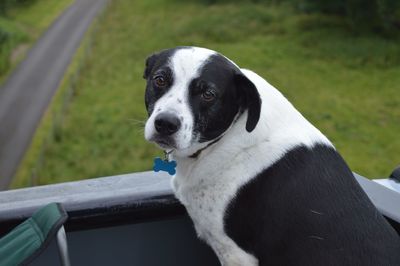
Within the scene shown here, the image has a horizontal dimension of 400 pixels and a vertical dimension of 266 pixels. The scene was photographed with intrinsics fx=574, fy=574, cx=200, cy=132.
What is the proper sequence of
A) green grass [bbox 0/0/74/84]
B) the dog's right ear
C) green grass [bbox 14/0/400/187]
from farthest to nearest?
green grass [bbox 0/0/74/84] → green grass [bbox 14/0/400/187] → the dog's right ear

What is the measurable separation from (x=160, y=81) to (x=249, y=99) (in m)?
0.30

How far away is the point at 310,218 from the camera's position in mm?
1819

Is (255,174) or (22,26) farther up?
(255,174)

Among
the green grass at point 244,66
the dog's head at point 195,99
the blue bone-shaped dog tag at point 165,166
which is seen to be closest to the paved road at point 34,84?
the green grass at point 244,66

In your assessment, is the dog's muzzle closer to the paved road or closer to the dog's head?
the dog's head

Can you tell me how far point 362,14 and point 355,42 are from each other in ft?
3.72

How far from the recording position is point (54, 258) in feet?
6.81

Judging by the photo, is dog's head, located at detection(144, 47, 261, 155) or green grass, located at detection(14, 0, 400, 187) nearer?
dog's head, located at detection(144, 47, 261, 155)

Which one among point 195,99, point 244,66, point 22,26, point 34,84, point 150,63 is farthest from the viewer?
point 22,26

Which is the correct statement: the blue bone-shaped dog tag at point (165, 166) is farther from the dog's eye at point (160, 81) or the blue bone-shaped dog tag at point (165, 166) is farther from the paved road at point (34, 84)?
the paved road at point (34, 84)

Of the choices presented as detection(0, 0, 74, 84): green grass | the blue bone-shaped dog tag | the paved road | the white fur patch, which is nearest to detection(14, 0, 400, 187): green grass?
the paved road

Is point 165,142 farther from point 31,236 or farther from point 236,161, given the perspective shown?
point 31,236

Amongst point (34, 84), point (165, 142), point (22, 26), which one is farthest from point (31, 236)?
point (22, 26)

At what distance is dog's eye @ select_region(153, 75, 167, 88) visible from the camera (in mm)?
1905
